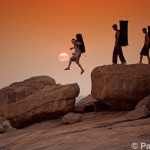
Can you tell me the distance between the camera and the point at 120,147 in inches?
241

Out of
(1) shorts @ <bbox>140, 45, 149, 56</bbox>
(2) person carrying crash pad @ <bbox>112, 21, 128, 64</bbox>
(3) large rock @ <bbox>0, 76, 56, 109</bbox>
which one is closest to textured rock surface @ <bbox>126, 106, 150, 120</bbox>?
(2) person carrying crash pad @ <bbox>112, 21, 128, 64</bbox>

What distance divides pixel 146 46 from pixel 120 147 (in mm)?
10460

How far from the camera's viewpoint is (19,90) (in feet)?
93.2

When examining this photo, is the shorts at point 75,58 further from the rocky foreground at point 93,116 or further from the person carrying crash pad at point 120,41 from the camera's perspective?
the person carrying crash pad at point 120,41

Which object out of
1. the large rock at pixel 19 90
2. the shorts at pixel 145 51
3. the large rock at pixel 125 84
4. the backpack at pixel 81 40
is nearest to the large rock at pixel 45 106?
the large rock at pixel 125 84

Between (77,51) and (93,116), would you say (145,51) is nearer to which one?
(77,51)

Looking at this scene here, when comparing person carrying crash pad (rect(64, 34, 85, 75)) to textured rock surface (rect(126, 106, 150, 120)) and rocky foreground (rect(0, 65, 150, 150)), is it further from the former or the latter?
textured rock surface (rect(126, 106, 150, 120))

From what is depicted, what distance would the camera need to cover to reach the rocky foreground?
7.26 m

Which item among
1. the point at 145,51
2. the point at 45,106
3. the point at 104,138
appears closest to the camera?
the point at 104,138

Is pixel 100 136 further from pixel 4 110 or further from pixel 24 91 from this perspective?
pixel 24 91

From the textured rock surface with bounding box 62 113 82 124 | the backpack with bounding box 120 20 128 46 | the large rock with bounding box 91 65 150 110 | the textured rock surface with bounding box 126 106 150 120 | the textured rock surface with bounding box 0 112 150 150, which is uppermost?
the backpack with bounding box 120 20 128 46

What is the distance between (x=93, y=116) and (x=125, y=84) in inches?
87.9

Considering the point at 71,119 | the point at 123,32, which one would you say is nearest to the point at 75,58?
the point at 123,32

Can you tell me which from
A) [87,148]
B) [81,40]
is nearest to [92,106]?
[81,40]
